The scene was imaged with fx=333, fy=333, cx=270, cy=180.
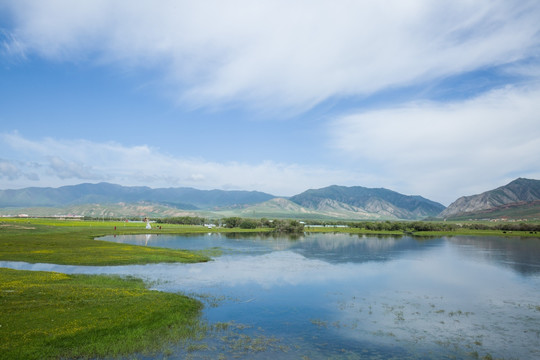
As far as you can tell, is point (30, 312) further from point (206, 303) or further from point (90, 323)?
point (206, 303)

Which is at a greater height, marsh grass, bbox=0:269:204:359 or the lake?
marsh grass, bbox=0:269:204:359

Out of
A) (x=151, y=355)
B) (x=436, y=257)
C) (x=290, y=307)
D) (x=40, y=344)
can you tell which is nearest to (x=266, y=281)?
(x=290, y=307)

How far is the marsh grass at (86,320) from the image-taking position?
2205 cm

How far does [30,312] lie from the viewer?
26859 mm

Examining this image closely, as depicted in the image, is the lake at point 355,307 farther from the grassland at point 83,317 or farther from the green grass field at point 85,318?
the grassland at point 83,317

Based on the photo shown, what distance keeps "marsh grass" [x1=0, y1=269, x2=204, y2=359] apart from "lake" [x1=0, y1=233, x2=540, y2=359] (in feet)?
9.29

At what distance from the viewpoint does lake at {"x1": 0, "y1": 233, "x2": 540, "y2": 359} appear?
82.9ft

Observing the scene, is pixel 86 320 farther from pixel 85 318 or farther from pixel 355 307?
pixel 355 307

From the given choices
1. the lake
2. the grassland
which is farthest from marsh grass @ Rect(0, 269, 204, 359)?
the lake

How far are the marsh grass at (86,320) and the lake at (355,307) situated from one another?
2831 mm

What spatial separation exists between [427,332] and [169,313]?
23207 millimetres

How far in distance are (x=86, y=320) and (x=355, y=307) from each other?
26.4m

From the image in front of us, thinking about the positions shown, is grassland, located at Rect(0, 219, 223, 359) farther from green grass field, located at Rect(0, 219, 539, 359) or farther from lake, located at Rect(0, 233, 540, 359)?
lake, located at Rect(0, 233, 540, 359)

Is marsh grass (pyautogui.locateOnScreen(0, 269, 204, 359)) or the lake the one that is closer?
marsh grass (pyautogui.locateOnScreen(0, 269, 204, 359))
